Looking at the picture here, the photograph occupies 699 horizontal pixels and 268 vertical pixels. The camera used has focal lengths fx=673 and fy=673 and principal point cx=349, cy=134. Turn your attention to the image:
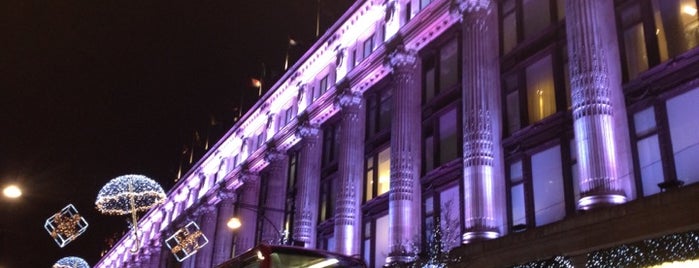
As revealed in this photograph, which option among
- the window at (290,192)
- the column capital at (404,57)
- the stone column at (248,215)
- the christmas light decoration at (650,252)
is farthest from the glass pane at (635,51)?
the stone column at (248,215)

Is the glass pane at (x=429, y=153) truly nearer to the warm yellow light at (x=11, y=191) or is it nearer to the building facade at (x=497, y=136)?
the building facade at (x=497, y=136)

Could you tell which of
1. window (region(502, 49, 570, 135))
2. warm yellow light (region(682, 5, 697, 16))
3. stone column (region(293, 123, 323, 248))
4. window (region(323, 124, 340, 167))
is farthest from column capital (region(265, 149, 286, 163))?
warm yellow light (region(682, 5, 697, 16))

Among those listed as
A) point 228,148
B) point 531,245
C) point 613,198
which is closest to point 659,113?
point 613,198

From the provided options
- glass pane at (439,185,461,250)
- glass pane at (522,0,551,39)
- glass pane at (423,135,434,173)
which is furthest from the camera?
glass pane at (423,135,434,173)

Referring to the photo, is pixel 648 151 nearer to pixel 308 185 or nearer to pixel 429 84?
pixel 429 84

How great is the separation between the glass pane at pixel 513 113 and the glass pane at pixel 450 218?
150 inches

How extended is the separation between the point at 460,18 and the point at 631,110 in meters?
10.8

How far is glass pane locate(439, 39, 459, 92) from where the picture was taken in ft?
100

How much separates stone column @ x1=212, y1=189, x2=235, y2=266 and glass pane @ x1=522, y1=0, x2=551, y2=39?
3203 centimetres

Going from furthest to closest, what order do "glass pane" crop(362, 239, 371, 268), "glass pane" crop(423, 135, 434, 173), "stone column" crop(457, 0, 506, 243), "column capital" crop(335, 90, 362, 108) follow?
"column capital" crop(335, 90, 362, 108), "glass pane" crop(362, 239, 371, 268), "glass pane" crop(423, 135, 434, 173), "stone column" crop(457, 0, 506, 243)

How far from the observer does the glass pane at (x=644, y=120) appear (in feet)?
65.3

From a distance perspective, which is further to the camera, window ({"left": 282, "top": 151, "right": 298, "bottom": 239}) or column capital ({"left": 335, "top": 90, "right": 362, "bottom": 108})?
window ({"left": 282, "top": 151, "right": 298, "bottom": 239})

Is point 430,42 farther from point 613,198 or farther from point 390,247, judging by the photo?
point 613,198

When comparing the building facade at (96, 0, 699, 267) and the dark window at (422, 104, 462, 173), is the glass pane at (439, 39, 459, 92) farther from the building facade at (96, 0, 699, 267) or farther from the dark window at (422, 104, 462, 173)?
the dark window at (422, 104, 462, 173)
